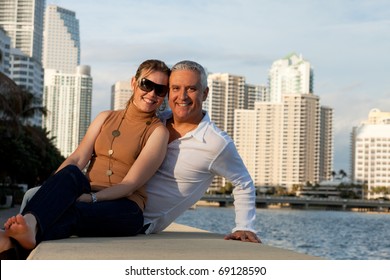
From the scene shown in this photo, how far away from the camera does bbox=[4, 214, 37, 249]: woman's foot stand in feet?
15.0

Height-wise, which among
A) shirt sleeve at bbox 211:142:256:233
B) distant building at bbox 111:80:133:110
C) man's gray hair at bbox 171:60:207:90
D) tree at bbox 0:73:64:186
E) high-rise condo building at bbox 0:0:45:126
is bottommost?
shirt sleeve at bbox 211:142:256:233

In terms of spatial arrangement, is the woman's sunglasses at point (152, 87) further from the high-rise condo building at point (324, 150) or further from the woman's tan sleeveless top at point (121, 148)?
the high-rise condo building at point (324, 150)

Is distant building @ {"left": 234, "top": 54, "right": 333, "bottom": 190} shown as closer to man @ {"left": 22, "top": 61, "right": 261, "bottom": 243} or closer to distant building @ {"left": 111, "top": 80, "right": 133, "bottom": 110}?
distant building @ {"left": 111, "top": 80, "right": 133, "bottom": 110}

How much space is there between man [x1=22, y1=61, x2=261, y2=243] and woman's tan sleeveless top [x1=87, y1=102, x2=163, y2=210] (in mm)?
164

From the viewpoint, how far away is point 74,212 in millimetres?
5152

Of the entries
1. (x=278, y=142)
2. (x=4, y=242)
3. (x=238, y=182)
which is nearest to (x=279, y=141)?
(x=278, y=142)

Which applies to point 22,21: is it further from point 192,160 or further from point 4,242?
point 4,242

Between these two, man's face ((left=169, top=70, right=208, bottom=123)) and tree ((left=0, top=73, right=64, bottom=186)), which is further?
tree ((left=0, top=73, right=64, bottom=186))

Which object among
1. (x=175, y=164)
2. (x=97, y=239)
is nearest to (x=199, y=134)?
(x=175, y=164)

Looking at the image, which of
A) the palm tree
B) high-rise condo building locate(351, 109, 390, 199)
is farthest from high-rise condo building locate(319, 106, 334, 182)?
the palm tree

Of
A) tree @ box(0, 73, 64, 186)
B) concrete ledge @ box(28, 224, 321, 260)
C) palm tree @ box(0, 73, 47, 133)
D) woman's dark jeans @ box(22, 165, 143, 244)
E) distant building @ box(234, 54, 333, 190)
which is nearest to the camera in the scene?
concrete ledge @ box(28, 224, 321, 260)

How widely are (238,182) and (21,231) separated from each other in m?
1.67
